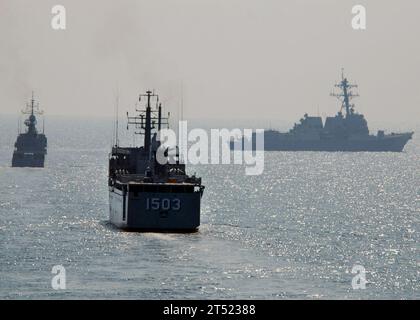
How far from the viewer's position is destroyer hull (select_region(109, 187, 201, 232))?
7188 centimetres

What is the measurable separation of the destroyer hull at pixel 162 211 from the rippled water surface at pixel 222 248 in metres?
1.24

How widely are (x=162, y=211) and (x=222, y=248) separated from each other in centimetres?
885

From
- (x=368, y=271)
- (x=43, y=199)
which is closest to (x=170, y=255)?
(x=368, y=271)

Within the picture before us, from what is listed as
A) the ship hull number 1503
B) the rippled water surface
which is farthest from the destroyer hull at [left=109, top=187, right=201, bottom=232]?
the rippled water surface

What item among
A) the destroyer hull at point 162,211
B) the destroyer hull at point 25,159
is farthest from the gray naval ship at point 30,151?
the destroyer hull at point 162,211

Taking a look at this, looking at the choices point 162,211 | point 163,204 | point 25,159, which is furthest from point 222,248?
point 25,159

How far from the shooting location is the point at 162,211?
71.8 metres

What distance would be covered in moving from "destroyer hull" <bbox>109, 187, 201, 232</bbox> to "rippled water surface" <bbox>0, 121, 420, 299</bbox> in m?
1.24

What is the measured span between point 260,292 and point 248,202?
193 ft

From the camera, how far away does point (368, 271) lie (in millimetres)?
57406

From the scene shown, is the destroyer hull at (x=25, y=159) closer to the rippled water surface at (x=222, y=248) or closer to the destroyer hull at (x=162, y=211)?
the rippled water surface at (x=222, y=248)

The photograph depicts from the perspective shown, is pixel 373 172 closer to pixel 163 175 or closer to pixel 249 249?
pixel 163 175

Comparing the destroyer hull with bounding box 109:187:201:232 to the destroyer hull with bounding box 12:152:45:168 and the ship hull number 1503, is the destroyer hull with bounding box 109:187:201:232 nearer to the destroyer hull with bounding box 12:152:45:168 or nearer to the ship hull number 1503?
the ship hull number 1503

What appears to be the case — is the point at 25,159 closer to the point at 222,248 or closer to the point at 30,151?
the point at 30,151
